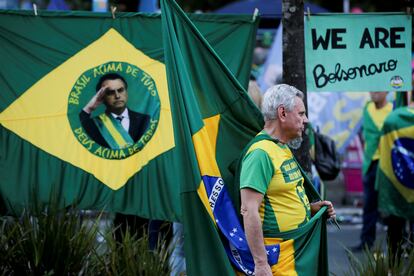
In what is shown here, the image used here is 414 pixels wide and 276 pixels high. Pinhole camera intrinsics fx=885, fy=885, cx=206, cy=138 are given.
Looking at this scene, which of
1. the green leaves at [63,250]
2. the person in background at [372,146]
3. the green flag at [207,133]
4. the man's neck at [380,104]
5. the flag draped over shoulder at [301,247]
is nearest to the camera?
the flag draped over shoulder at [301,247]

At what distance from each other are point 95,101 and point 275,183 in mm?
2476

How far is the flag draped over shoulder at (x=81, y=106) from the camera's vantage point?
274 inches

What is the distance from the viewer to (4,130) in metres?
A: 6.98

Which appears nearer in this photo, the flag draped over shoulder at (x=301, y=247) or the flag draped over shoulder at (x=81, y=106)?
the flag draped over shoulder at (x=301, y=247)

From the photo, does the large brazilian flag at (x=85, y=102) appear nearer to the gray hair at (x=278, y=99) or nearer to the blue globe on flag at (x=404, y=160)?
the gray hair at (x=278, y=99)

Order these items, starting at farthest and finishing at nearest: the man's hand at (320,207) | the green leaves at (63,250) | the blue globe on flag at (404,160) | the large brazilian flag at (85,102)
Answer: the blue globe on flag at (404,160), the large brazilian flag at (85,102), the green leaves at (63,250), the man's hand at (320,207)

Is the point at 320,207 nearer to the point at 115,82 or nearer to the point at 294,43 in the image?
the point at 294,43

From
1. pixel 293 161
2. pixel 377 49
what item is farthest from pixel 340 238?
pixel 293 161

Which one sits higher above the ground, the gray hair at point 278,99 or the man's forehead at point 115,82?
the man's forehead at point 115,82

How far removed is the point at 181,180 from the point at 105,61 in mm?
2060

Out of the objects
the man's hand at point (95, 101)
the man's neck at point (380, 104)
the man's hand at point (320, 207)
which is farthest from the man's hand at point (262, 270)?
the man's neck at point (380, 104)

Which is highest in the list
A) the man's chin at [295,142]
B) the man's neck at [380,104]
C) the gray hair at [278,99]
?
the gray hair at [278,99]

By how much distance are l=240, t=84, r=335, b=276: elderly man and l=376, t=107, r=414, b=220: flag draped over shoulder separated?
3895mm

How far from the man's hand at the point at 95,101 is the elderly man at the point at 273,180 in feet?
7.12
